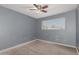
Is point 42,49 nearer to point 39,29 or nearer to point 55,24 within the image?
point 39,29

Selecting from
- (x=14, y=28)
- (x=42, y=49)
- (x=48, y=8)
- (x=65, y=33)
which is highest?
(x=48, y=8)

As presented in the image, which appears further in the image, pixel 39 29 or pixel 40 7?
pixel 39 29

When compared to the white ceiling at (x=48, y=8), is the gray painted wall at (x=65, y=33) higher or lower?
lower

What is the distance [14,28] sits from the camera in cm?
177

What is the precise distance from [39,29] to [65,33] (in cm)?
58

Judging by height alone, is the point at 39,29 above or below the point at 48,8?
below

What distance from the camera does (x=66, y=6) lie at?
1.67m

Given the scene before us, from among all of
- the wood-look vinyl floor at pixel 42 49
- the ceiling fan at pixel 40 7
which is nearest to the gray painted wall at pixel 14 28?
the wood-look vinyl floor at pixel 42 49

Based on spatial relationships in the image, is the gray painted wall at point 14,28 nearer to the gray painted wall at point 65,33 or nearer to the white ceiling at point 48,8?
the white ceiling at point 48,8

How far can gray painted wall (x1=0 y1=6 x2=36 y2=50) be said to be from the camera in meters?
1.70

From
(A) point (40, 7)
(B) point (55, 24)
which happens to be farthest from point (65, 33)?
(A) point (40, 7)

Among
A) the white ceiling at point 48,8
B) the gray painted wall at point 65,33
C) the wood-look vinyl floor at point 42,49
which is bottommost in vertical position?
the wood-look vinyl floor at point 42,49

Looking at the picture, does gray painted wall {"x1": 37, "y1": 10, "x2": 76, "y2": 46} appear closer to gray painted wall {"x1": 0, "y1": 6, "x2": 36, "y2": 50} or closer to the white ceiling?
the white ceiling

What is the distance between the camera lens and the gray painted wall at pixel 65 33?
5.66 feet
